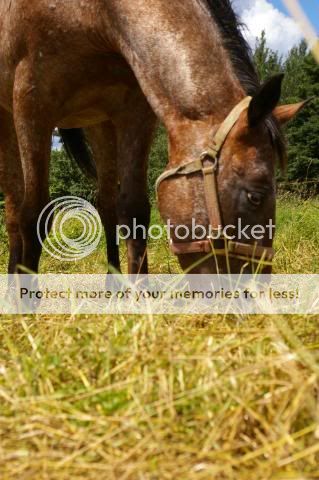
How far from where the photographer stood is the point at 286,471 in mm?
893

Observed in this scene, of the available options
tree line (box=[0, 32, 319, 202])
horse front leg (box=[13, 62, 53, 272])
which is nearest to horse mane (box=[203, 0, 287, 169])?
horse front leg (box=[13, 62, 53, 272])

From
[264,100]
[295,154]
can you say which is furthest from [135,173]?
[295,154]

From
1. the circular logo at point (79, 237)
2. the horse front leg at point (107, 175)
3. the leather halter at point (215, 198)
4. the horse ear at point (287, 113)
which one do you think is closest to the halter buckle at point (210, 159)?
the leather halter at point (215, 198)

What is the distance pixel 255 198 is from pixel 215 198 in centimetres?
17

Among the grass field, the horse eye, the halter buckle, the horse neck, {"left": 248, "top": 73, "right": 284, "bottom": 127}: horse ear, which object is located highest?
the horse neck

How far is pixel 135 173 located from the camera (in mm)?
3131

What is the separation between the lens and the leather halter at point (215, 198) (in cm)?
214

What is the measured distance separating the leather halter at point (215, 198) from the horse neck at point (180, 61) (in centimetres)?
8

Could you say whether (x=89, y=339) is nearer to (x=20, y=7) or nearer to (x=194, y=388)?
(x=194, y=388)

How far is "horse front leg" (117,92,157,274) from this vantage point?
311 centimetres

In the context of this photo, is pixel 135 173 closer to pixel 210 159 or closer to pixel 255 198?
pixel 210 159

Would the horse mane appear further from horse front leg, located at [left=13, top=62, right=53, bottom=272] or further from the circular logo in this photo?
the circular logo

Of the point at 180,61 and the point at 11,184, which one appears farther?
the point at 11,184

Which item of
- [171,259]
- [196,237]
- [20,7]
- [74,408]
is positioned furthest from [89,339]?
[171,259]
